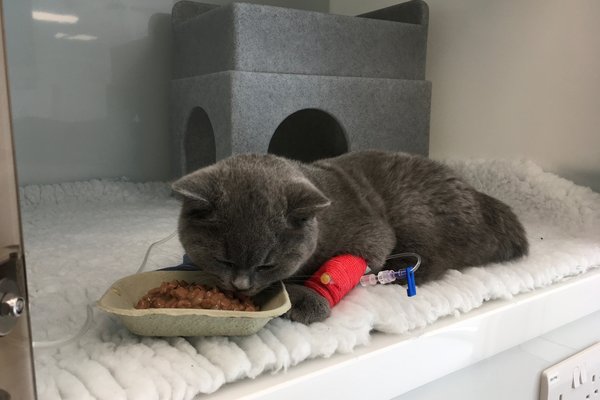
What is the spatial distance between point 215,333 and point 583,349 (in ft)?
2.54

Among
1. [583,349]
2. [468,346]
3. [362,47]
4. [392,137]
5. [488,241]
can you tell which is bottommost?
[583,349]

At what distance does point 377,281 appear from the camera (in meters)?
0.86

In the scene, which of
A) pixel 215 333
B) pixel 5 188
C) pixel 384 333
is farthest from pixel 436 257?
pixel 5 188

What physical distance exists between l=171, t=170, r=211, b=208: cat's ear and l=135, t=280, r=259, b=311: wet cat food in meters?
0.12

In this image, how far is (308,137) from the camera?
1792 mm

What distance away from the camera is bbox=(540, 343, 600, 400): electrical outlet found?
910mm

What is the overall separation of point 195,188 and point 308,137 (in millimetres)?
1154

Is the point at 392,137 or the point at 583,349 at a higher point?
the point at 392,137

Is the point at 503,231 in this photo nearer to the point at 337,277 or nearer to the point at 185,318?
the point at 337,277

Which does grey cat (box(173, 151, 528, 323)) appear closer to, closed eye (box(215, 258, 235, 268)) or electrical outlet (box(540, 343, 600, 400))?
closed eye (box(215, 258, 235, 268))

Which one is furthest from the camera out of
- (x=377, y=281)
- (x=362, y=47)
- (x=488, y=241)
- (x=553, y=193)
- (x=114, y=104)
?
(x=114, y=104)

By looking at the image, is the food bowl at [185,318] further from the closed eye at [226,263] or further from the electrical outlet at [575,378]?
the electrical outlet at [575,378]

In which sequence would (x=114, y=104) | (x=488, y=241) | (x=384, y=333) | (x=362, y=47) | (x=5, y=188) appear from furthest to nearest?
1. (x=114, y=104)
2. (x=362, y=47)
3. (x=488, y=241)
4. (x=384, y=333)
5. (x=5, y=188)

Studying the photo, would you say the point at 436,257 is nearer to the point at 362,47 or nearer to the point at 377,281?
the point at 377,281
